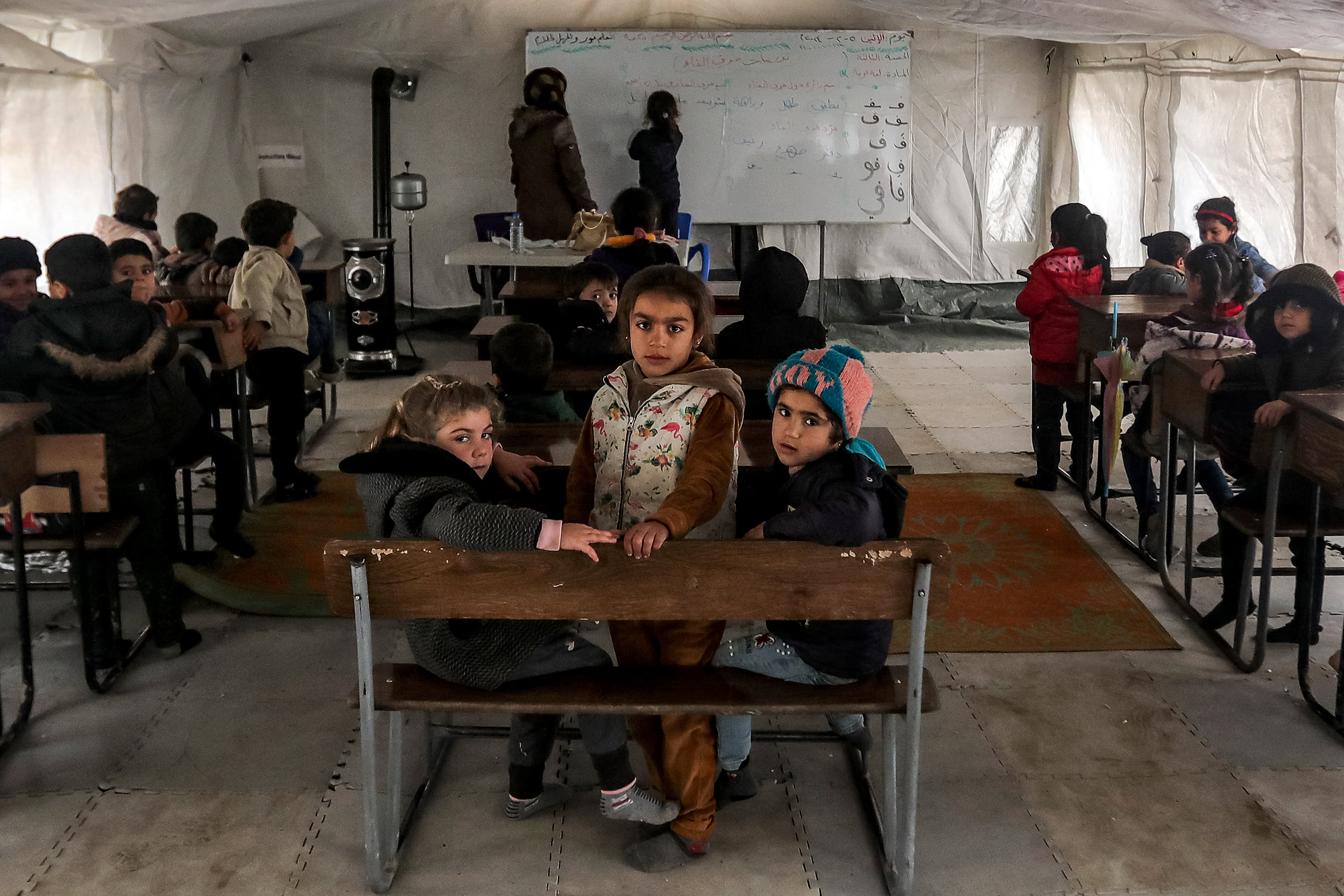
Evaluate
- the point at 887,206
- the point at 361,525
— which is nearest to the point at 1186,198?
the point at 887,206

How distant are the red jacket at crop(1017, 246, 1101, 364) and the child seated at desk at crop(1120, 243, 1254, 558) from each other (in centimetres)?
71

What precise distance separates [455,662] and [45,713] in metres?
1.49

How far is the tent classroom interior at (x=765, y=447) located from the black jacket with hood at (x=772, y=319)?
8 centimetres

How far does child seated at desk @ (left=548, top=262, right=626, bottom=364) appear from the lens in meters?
4.36

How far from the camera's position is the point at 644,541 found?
7.52ft

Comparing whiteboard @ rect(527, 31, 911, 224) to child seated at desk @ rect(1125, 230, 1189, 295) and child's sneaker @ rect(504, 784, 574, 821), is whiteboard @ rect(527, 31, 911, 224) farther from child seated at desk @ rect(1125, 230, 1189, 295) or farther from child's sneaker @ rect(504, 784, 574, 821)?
child's sneaker @ rect(504, 784, 574, 821)

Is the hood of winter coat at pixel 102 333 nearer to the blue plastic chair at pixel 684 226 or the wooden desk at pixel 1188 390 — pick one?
the wooden desk at pixel 1188 390

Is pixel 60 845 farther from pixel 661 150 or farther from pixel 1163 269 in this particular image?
pixel 661 150

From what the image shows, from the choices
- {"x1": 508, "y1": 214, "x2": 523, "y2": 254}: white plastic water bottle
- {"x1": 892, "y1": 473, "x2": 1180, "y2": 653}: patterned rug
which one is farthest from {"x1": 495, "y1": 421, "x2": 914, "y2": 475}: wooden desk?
{"x1": 508, "y1": 214, "x2": 523, "y2": 254}: white plastic water bottle

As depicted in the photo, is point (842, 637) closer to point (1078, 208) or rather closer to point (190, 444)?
point (190, 444)

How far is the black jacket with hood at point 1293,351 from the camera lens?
3545 mm

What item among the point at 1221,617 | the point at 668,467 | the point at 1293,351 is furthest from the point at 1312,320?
the point at 668,467

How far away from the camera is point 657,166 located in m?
8.38

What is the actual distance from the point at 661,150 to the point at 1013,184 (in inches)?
114
